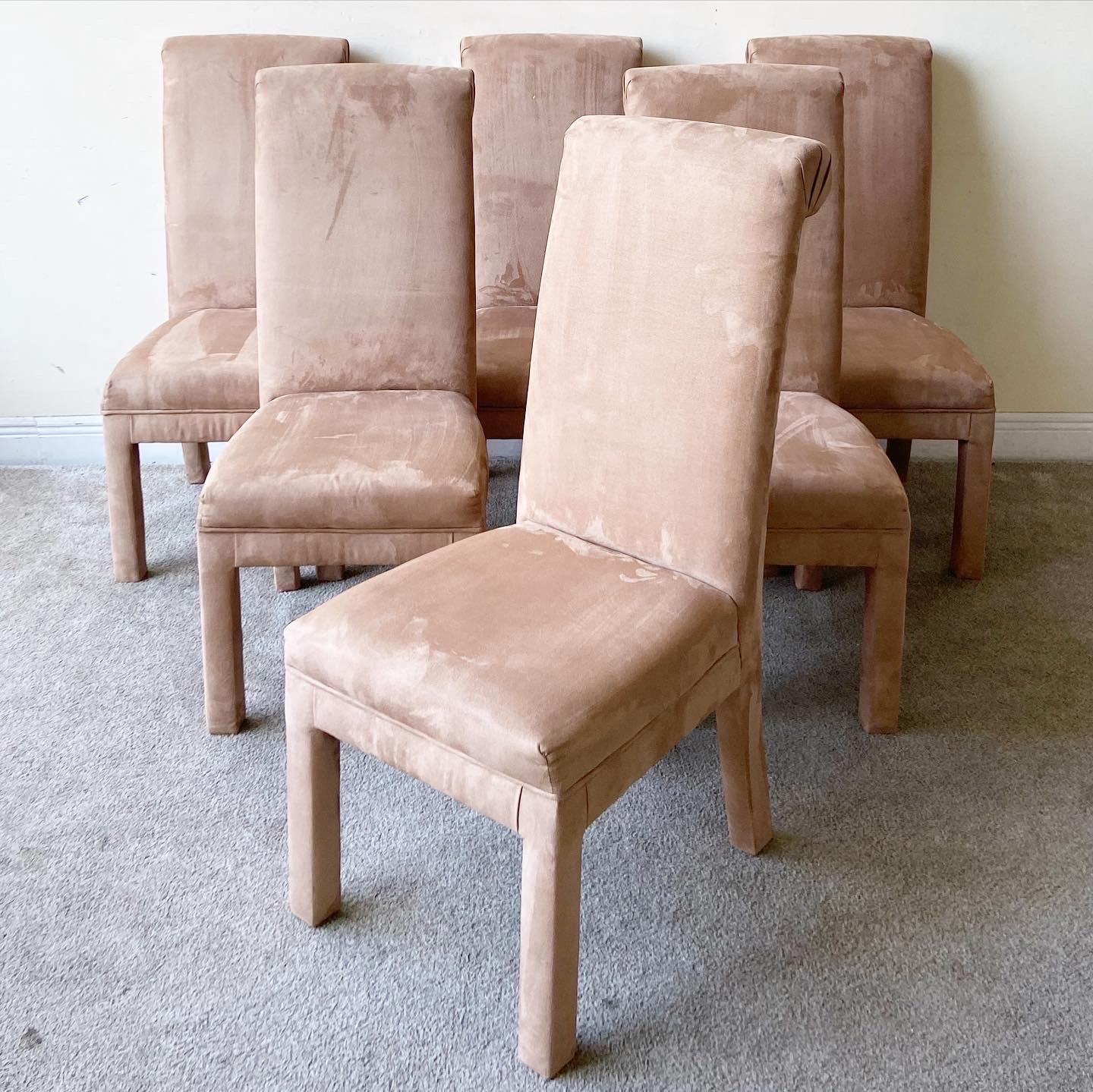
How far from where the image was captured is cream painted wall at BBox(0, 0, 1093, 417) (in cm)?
265

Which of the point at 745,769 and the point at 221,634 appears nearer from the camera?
the point at 745,769

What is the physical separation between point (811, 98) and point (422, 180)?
70cm

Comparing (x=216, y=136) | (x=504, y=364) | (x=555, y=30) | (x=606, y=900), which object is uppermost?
(x=555, y=30)

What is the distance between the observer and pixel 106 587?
2.37m

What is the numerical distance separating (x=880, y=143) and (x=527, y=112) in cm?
77

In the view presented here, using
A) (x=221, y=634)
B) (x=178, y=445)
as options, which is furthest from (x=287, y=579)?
(x=178, y=445)

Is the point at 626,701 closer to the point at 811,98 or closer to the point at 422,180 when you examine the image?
the point at 422,180

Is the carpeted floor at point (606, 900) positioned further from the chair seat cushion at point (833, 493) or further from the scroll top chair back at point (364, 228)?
the scroll top chair back at point (364, 228)

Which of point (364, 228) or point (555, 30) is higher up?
point (555, 30)

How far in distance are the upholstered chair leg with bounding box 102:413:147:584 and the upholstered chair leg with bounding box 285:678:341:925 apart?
42.3 inches

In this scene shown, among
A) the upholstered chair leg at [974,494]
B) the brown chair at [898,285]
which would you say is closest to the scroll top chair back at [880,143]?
the brown chair at [898,285]

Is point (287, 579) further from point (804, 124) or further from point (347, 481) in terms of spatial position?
point (804, 124)

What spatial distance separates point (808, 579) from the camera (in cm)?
235

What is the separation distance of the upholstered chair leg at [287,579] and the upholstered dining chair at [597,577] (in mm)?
867
